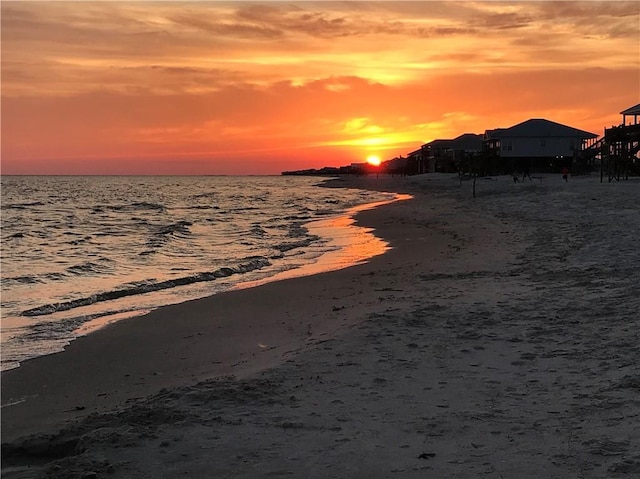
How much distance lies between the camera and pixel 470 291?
34.4 ft

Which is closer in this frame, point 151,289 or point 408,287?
point 408,287

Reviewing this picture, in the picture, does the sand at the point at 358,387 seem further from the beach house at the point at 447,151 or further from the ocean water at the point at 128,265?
the beach house at the point at 447,151

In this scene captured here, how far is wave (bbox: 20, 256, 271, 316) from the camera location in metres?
11.4

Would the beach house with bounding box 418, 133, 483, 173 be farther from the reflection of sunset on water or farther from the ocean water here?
the ocean water

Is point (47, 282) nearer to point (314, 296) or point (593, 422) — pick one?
point (314, 296)

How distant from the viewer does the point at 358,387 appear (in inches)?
233

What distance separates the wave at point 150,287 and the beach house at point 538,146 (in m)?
61.9

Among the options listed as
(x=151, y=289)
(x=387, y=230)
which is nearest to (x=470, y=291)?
(x=151, y=289)

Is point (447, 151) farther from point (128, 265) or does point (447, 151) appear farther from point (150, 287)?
point (150, 287)

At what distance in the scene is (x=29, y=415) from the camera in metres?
6.00

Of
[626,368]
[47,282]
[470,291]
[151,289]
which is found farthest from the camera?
[47,282]

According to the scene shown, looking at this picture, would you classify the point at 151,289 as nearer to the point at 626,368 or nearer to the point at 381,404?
the point at 381,404

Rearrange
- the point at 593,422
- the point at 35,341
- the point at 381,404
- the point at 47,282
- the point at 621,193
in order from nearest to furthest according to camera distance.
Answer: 1. the point at 593,422
2. the point at 381,404
3. the point at 35,341
4. the point at 47,282
5. the point at 621,193

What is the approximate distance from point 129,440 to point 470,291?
6910mm
